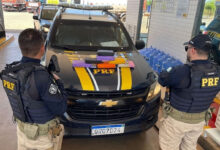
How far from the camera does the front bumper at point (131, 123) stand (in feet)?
7.34

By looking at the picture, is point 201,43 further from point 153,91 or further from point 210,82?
point 153,91

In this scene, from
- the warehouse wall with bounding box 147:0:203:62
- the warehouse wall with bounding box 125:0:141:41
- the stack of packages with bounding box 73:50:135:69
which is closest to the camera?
the stack of packages with bounding box 73:50:135:69

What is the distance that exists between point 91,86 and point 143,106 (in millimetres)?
663

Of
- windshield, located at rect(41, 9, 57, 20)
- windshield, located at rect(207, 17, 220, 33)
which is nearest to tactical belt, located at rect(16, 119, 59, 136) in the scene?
windshield, located at rect(207, 17, 220, 33)

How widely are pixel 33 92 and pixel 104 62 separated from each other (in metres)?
1.38

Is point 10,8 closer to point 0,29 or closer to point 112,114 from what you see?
point 0,29

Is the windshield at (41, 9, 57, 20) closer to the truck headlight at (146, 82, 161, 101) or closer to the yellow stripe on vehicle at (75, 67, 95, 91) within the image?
the yellow stripe on vehicle at (75, 67, 95, 91)

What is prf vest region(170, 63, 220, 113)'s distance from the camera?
1783 millimetres

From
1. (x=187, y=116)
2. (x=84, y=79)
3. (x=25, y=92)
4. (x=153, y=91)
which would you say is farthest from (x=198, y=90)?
(x=25, y=92)

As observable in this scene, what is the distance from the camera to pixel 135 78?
2.50 m

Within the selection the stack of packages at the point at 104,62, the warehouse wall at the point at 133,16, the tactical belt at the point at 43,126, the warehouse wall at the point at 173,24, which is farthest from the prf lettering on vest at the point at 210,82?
the warehouse wall at the point at 133,16

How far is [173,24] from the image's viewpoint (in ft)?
17.9

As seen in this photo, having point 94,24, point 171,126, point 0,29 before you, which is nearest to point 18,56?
point 0,29

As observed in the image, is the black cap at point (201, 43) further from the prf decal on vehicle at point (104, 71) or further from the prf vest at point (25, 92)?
the prf vest at point (25, 92)
